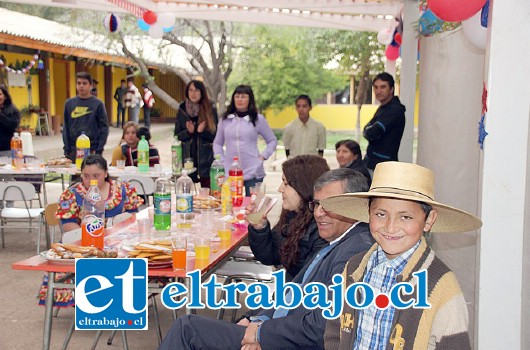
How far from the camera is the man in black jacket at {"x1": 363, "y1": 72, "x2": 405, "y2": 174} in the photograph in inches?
260

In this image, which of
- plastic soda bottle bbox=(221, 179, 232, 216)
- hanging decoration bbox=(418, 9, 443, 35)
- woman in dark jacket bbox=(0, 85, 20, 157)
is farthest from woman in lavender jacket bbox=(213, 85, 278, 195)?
woman in dark jacket bbox=(0, 85, 20, 157)

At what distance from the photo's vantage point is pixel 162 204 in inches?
175

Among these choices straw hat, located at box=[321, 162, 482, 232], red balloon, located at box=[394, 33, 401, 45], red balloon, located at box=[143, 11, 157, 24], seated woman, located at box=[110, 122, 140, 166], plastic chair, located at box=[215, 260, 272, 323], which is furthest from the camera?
red balloon, located at box=[143, 11, 157, 24]

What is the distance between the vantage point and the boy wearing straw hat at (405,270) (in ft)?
7.12

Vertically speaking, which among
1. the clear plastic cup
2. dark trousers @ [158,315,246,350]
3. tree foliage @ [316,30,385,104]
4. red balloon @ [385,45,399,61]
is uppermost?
tree foliage @ [316,30,385,104]

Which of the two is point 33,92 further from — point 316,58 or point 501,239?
point 501,239

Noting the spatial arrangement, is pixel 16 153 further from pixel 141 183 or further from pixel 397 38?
pixel 397 38

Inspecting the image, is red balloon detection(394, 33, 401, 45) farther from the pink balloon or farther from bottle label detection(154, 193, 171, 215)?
bottle label detection(154, 193, 171, 215)

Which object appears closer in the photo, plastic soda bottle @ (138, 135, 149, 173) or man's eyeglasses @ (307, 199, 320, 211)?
man's eyeglasses @ (307, 199, 320, 211)

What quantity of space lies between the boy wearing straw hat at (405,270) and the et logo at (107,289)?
4.27 feet

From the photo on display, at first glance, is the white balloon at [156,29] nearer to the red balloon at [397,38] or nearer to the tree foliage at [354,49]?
the red balloon at [397,38]

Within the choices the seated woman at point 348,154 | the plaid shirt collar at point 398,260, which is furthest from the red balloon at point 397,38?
the plaid shirt collar at point 398,260

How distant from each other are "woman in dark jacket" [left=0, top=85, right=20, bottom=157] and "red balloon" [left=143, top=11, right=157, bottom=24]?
246 cm

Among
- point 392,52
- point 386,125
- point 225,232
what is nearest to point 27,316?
point 225,232
